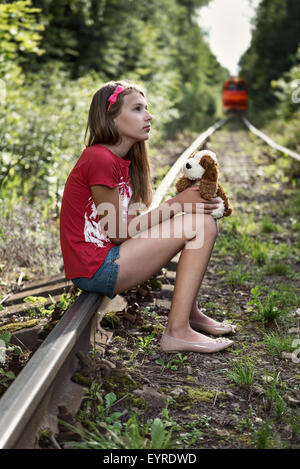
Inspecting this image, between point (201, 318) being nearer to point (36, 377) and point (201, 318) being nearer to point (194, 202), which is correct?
point (194, 202)

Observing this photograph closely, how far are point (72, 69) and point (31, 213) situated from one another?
28.2 ft

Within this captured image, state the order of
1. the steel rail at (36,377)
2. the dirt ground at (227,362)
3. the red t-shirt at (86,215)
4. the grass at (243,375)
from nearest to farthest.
→ the steel rail at (36,377)
the dirt ground at (227,362)
the grass at (243,375)
the red t-shirt at (86,215)

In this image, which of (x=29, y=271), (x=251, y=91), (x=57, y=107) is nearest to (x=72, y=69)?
(x=57, y=107)

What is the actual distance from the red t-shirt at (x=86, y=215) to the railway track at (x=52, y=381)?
20 centimetres

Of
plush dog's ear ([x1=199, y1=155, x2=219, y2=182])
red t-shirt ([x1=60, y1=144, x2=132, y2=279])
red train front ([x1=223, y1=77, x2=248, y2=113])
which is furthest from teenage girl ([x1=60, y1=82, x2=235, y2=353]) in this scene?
red train front ([x1=223, y1=77, x2=248, y2=113])

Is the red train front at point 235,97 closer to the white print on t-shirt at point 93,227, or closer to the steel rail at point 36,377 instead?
the white print on t-shirt at point 93,227

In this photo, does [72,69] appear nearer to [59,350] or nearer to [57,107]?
[57,107]

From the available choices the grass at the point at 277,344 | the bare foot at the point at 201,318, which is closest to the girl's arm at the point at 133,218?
the bare foot at the point at 201,318

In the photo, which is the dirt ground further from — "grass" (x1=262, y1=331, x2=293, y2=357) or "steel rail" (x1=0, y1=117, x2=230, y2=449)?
"steel rail" (x1=0, y1=117, x2=230, y2=449)

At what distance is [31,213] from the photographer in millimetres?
5062

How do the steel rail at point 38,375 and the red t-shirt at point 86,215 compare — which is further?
the red t-shirt at point 86,215

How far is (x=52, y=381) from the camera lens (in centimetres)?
205

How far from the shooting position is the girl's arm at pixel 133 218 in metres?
2.78

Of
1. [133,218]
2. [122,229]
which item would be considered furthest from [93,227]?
[133,218]
